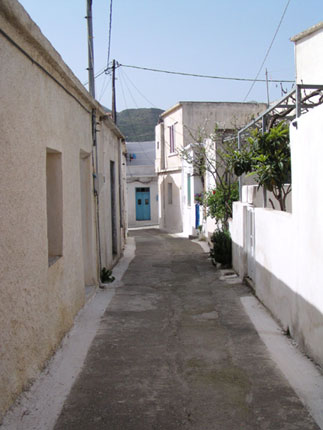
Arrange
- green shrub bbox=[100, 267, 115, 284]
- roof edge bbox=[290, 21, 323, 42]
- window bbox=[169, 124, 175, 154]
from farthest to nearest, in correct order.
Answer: window bbox=[169, 124, 175, 154]
roof edge bbox=[290, 21, 323, 42]
green shrub bbox=[100, 267, 115, 284]

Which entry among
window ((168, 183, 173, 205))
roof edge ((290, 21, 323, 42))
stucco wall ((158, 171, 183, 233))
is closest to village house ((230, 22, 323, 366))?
roof edge ((290, 21, 323, 42))

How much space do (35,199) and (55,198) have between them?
54.4 inches

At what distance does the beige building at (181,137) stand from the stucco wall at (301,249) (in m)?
14.9

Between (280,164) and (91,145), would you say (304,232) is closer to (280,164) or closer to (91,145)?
(280,164)

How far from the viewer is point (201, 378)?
504cm

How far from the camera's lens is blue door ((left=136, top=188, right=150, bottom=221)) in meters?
33.0

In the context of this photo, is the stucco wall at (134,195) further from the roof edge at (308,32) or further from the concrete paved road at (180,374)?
the concrete paved road at (180,374)

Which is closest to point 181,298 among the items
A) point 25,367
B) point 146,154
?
point 25,367

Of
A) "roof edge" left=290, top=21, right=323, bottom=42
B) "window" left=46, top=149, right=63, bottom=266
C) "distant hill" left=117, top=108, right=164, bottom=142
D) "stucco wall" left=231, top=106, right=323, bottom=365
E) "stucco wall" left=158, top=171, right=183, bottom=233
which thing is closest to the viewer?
"stucco wall" left=231, top=106, right=323, bottom=365

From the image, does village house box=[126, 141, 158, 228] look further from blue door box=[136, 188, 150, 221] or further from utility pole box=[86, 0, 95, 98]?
utility pole box=[86, 0, 95, 98]

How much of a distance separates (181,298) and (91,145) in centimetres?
317

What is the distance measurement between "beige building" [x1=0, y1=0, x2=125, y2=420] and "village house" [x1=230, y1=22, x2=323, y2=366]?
8.99 feet

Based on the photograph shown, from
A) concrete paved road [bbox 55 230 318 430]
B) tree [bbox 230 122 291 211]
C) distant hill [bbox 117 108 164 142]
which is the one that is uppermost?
distant hill [bbox 117 108 164 142]

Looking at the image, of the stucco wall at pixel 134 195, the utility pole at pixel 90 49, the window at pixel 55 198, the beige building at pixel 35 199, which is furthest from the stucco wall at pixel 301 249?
the stucco wall at pixel 134 195
